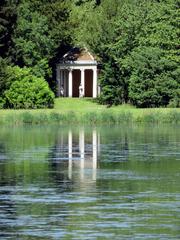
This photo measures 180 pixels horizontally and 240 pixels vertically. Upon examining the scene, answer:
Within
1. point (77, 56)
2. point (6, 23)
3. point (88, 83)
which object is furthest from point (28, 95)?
point (88, 83)

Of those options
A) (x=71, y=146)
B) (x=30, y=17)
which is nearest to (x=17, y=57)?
(x=30, y=17)

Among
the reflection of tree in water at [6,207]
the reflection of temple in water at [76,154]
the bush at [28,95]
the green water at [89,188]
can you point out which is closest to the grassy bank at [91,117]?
the reflection of temple in water at [76,154]

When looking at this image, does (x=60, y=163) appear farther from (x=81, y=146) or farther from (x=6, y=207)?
(x=6, y=207)

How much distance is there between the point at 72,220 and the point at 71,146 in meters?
26.0

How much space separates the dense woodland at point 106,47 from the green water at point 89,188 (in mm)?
26320

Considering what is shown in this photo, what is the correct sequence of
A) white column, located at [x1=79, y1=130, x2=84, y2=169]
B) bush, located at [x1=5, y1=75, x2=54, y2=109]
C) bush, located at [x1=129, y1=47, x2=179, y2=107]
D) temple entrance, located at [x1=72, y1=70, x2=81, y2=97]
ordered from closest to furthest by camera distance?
white column, located at [x1=79, y1=130, x2=84, y2=169]
bush, located at [x1=5, y1=75, x2=54, y2=109]
bush, located at [x1=129, y1=47, x2=179, y2=107]
temple entrance, located at [x1=72, y1=70, x2=81, y2=97]

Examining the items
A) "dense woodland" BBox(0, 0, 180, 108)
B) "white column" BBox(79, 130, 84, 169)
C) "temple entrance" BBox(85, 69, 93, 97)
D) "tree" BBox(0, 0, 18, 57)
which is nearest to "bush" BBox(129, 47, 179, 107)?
"dense woodland" BBox(0, 0, 180, 108)

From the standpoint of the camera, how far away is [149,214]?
28.2m

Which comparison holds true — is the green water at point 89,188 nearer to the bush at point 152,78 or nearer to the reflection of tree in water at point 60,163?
the reflection of tree in water at point 60,163

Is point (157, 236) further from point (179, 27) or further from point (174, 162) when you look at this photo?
point (179, 27)

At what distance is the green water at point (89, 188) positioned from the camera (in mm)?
26109

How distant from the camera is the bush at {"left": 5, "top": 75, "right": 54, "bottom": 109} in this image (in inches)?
3312

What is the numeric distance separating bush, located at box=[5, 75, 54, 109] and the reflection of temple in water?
1821 cm

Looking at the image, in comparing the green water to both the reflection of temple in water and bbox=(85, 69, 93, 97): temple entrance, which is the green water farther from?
bbox=(85, 69, 93, 97): temple entrance
